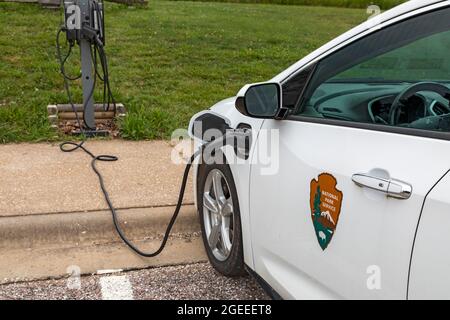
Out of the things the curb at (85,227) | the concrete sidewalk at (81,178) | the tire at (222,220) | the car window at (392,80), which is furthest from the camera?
the concrete sidewalk at (81,178)

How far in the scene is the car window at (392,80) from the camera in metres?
2.01

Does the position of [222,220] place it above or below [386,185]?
below

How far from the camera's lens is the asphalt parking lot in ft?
10.2

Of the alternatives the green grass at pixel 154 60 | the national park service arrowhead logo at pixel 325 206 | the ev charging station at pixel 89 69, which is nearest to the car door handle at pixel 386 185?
the national park service arrowhead logo at pixel 325 206

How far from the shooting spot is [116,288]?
125 inches

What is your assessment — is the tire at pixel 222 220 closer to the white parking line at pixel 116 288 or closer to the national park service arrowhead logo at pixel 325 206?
the white parking line at pixel 116 288

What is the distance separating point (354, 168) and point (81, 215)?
2.43 metres

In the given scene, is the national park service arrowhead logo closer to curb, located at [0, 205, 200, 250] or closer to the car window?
the car window

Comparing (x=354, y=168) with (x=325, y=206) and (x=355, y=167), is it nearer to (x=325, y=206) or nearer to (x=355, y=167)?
(x=355, y=167)

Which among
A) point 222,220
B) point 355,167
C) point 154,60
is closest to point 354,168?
point 355,167

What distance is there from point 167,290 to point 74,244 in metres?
0.92

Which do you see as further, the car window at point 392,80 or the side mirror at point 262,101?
the side mirror at point 262,101

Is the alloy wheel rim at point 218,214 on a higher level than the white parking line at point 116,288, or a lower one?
higher

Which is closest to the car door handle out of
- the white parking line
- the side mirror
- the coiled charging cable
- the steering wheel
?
the steering wheel
